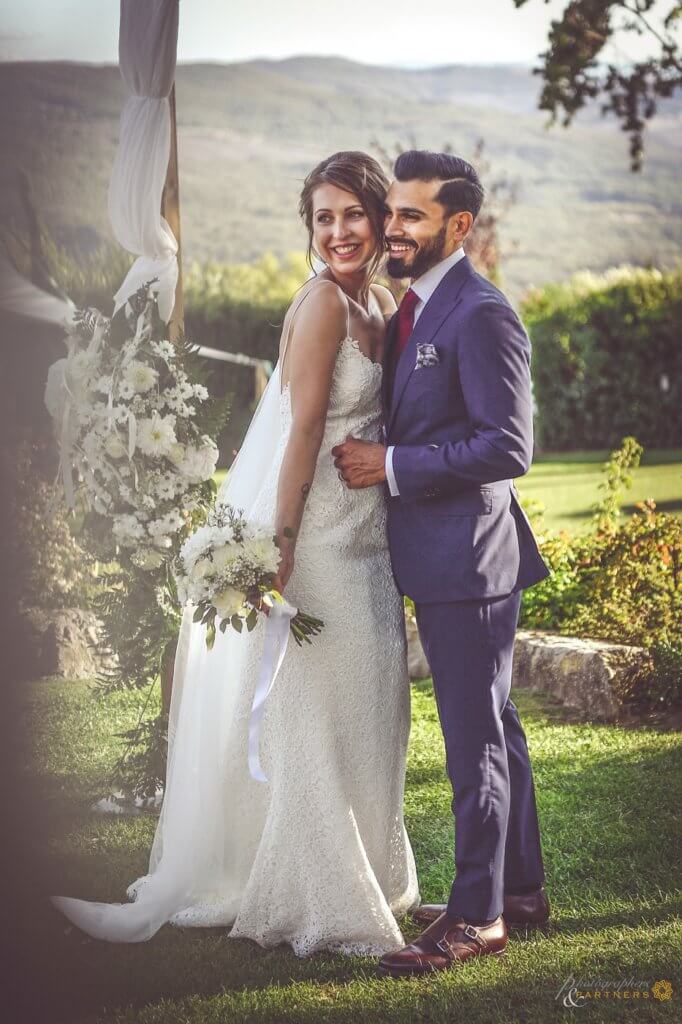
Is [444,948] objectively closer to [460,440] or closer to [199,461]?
[460,440]

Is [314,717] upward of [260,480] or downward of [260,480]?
downward

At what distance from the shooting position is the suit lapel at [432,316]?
2.73 metres

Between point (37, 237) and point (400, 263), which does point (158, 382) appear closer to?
point (37, 237)

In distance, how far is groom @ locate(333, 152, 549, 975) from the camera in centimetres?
270

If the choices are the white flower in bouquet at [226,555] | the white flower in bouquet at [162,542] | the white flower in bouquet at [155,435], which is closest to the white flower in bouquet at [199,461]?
the white flower in bouquet at [155,435]

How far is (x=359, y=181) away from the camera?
9.37 feet

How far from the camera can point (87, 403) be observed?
11.0ft

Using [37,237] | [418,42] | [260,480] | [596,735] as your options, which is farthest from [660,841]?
[418,42]

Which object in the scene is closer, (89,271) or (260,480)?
(260,480)

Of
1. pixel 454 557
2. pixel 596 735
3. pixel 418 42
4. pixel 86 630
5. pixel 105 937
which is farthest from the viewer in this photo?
pixel 418 42

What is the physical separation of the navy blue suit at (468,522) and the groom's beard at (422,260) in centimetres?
6

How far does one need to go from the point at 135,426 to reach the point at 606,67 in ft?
14.5

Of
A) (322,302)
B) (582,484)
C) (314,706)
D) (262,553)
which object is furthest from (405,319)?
(582,484)

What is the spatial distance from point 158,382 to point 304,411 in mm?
736
